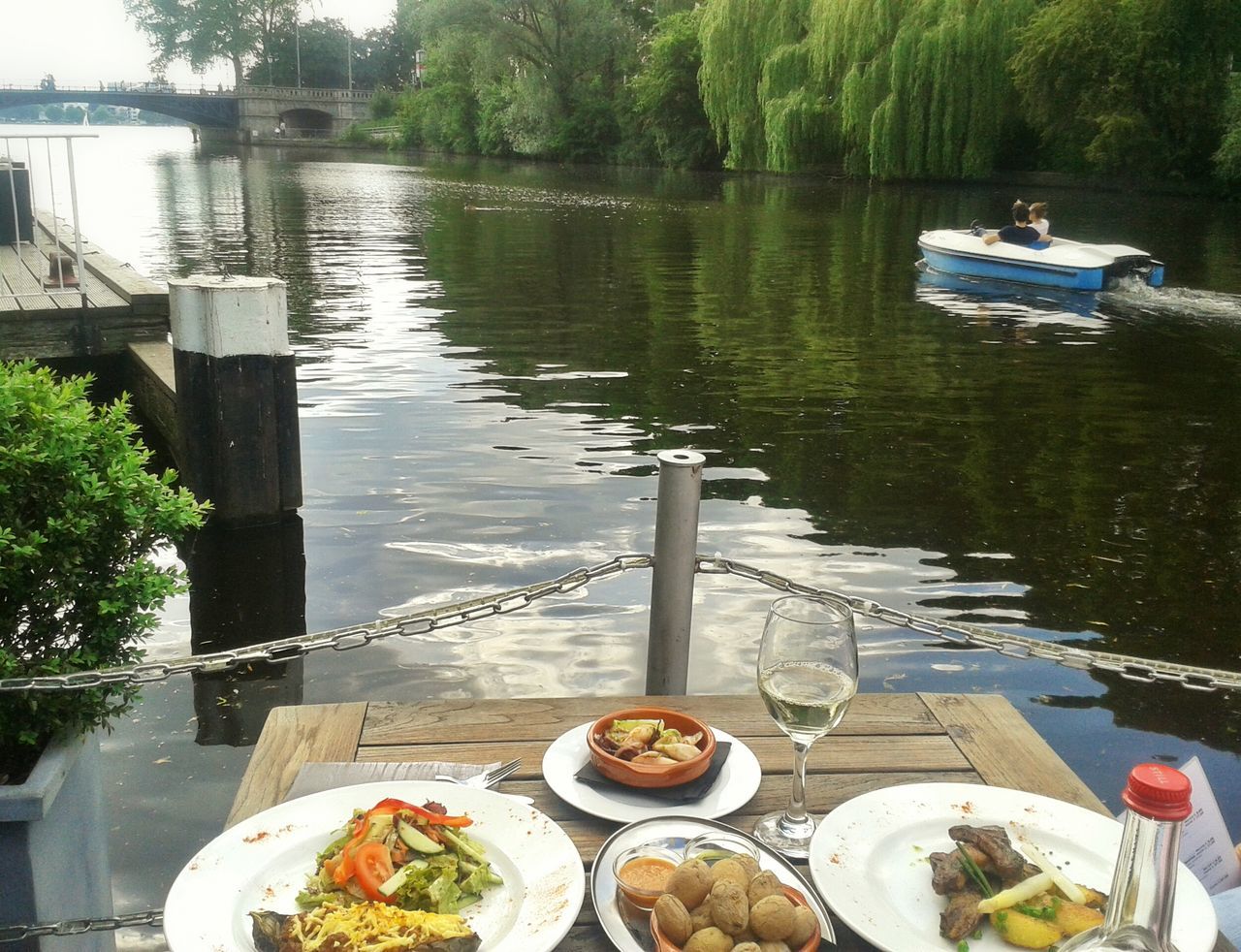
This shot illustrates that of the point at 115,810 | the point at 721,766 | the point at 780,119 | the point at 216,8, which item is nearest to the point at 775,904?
the point at 721,766

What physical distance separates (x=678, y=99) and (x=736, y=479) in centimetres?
4867

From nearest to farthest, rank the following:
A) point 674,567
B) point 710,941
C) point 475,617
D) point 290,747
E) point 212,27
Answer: point 710,941, point 290,747, point 475,617, point 674,567, point 212,27

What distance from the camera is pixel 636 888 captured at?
5.12 feet

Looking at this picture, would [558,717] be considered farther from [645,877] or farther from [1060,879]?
[1060,879]

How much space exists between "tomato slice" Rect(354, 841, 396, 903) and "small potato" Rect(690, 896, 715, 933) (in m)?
0.42

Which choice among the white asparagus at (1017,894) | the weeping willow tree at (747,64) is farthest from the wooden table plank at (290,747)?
the weeping willow tree at (747,64)

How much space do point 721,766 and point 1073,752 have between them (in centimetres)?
359

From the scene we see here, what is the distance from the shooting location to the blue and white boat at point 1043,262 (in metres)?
18.2

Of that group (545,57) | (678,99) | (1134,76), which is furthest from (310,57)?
(1134,76)

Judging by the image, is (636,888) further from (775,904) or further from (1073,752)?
(1073,752)

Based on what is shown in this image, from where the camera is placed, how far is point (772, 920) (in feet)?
4.62

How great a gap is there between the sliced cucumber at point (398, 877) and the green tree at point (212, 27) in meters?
111

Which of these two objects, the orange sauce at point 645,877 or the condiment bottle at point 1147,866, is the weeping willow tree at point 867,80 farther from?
the condiment bottle at point 1147,866

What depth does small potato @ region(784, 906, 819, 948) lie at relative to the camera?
4.67ft
